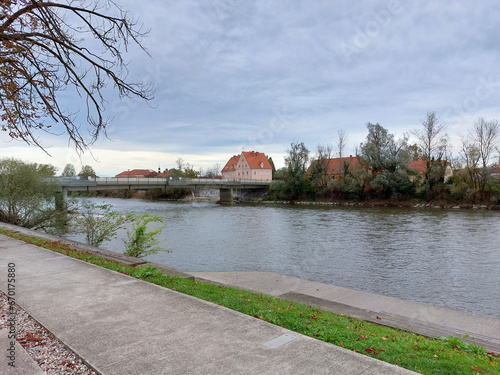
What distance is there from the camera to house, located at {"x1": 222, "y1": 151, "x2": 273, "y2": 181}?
105125 millimetres

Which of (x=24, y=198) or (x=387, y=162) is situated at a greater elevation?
(x=387, y=162)

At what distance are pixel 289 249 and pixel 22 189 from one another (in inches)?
670

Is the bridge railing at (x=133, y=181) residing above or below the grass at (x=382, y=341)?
above

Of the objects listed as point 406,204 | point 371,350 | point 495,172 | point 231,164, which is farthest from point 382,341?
point 231,164

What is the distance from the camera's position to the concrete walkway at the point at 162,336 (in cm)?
384

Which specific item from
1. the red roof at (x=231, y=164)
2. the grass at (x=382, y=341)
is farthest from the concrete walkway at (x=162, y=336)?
the red roof at (x=231, y=164)

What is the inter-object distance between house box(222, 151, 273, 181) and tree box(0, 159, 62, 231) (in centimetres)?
8122

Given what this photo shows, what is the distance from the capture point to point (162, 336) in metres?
4.64

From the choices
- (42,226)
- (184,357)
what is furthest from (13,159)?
(184,357)

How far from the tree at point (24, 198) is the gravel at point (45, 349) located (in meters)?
18.3

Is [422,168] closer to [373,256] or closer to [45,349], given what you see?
[373,256]

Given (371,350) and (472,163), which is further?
(472,163)

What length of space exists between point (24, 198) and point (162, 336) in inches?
838

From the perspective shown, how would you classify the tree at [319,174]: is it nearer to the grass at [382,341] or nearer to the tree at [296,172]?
the tree at [296,172]
